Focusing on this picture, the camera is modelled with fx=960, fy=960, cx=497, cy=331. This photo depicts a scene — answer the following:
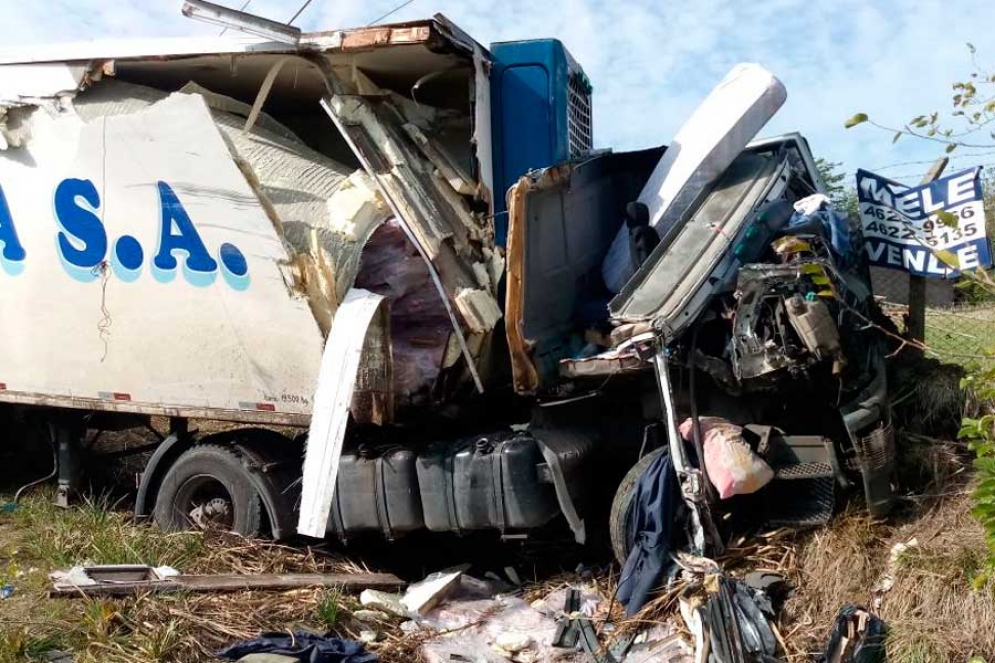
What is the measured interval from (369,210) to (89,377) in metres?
2.27

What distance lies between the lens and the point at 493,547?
5840 millimetres

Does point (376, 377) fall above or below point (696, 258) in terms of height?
below

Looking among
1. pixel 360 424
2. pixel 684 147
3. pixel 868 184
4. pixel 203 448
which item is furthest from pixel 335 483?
pixel 868 184

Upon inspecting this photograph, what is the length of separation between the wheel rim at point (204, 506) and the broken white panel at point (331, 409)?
1.18 metres

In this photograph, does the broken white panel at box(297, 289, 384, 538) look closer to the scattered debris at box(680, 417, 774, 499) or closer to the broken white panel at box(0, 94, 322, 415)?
the broken white panel at box(0, 94, 322, 415)

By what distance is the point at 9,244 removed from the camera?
20.1 ft

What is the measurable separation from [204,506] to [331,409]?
61.2 inches

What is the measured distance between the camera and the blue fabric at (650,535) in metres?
4.56

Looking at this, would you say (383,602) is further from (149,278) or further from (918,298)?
(918,298)

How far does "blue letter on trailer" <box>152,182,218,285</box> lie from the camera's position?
5480mm

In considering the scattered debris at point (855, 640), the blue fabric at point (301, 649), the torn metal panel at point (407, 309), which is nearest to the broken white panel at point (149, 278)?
the torn metal panel at point (407, 309)

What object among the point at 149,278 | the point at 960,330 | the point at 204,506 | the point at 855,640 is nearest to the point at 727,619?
the point at 855,640

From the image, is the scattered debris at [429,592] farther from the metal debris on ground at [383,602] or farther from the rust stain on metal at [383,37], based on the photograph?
the rust stain on metal at [383,37]

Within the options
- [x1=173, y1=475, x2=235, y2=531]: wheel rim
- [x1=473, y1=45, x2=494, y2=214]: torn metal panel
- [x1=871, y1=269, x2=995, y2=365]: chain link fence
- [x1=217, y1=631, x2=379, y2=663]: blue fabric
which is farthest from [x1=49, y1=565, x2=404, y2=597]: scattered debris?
[x1=871, y1=269, x2=995, y2=365]: chain link fence
